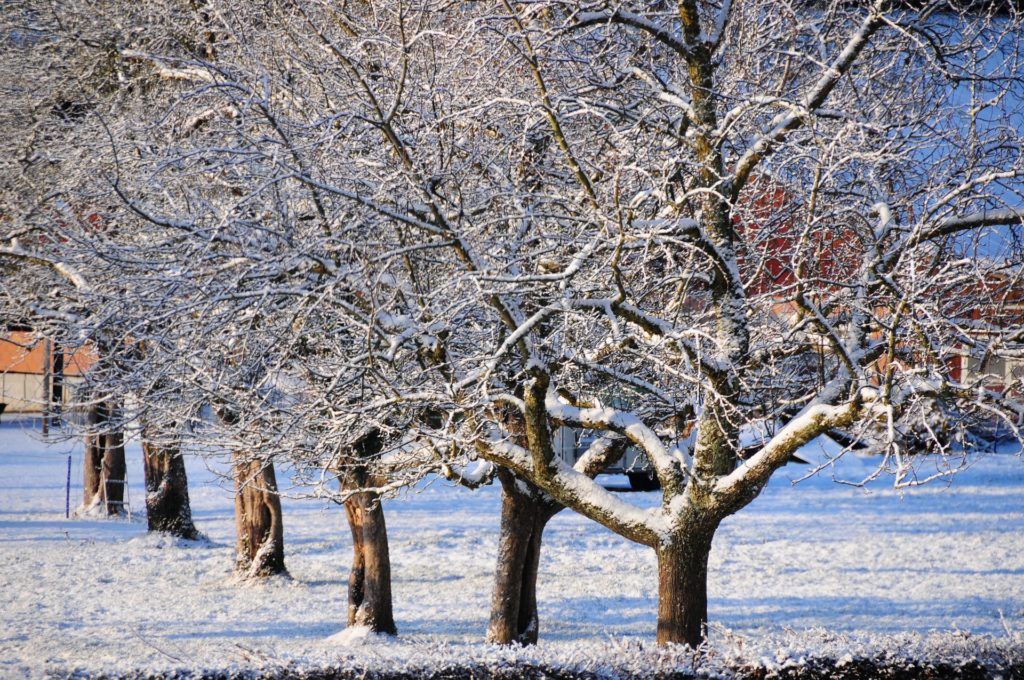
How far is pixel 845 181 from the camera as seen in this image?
8469mm

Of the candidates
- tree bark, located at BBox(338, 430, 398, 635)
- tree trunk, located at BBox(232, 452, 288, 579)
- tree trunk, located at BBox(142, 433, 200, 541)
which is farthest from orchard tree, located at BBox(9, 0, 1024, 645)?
tree trunk, located at BBox(142, 433, 200, 541)

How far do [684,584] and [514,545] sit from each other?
222 centimetres

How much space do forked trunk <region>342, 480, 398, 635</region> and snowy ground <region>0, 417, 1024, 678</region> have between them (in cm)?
33

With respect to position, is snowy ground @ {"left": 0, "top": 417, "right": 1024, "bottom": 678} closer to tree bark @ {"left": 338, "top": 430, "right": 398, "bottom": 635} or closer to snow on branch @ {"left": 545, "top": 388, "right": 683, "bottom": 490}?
tree bark @ {"left": 338, "top": 430, "right": 398, "bottom": 635}

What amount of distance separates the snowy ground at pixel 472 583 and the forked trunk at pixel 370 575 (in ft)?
1.08

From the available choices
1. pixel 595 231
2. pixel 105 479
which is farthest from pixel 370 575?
pixel 105 479

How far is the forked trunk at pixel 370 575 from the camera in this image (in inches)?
406

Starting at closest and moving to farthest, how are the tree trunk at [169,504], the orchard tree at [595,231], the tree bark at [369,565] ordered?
the orchard tree at [595,231], the tree bark at [369,565], the tree trunk at [169,504]

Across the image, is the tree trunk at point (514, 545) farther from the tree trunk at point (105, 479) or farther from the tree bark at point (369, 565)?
the tree trunk at point (105, 479)

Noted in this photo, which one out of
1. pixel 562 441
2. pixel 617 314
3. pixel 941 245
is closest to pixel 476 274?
pixel 617 314

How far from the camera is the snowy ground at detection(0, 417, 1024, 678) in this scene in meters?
9.64

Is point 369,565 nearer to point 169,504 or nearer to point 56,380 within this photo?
point 169,504

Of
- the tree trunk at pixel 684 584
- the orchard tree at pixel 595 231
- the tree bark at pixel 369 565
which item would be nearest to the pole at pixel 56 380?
the orchard tree at pixel 595 231

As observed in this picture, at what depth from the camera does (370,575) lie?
10.4 m
